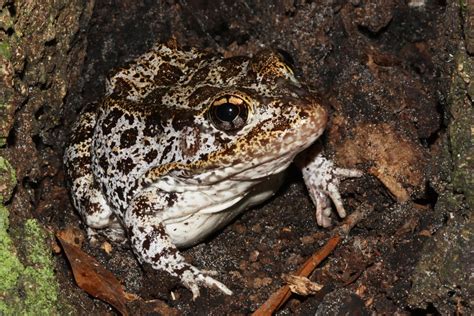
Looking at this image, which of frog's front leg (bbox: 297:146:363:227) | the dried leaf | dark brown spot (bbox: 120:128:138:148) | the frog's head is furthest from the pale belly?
dark brown spot (bbox: 120:128:138:148)

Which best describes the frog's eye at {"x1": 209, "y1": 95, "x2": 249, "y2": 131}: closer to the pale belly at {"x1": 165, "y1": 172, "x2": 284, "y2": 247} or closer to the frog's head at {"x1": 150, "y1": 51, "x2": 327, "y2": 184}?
the frog's head at {"x1": 150, "y1": 51, "x2": 327, "y2": 184}

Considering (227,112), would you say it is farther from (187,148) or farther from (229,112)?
(187,148)

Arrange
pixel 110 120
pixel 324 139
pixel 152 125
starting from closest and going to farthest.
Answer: pixel 152 125, pixel 110 120, pixel 324 139

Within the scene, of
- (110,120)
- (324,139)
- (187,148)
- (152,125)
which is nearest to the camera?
(187,148)

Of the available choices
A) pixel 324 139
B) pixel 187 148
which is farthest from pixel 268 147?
pixel 324 139

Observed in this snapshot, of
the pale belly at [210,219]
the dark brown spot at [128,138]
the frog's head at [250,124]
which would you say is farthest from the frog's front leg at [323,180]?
the dark brown spot at [128,138]

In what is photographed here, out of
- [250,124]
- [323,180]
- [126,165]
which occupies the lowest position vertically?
[323,180]
